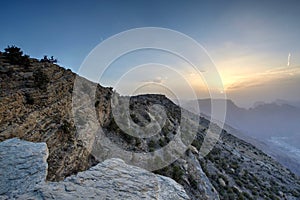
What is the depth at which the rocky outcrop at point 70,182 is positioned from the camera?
21.0ft

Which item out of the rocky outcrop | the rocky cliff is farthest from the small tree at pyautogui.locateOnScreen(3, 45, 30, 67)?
the rocky outcrop

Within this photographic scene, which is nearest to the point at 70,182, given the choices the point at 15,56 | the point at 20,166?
the point at 20,166

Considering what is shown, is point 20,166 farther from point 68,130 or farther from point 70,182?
point 68,130

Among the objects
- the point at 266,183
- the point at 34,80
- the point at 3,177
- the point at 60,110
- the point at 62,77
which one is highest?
the point at 62,77

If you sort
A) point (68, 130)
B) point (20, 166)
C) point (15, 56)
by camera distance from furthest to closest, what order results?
point (15, 56) < point (68, 130) < point (20, 166)

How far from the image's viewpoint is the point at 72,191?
6.72 m

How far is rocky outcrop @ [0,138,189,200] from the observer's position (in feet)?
21.0

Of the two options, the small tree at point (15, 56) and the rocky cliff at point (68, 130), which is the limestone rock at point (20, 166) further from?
the small tree at point (15, 56)

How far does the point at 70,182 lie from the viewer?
7.35m

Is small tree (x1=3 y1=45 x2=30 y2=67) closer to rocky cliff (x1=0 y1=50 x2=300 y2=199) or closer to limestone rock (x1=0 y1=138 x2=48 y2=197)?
rocky cliff (x1=0 y1=50 x2=300 y2=199)

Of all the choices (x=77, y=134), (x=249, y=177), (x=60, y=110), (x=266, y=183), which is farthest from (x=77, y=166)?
(x=266, y=183)

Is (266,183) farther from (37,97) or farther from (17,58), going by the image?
(17,58)

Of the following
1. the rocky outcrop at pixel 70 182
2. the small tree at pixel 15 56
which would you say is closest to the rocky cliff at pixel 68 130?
the small tree at pixel 15 56

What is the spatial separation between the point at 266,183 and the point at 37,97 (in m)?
35.9
